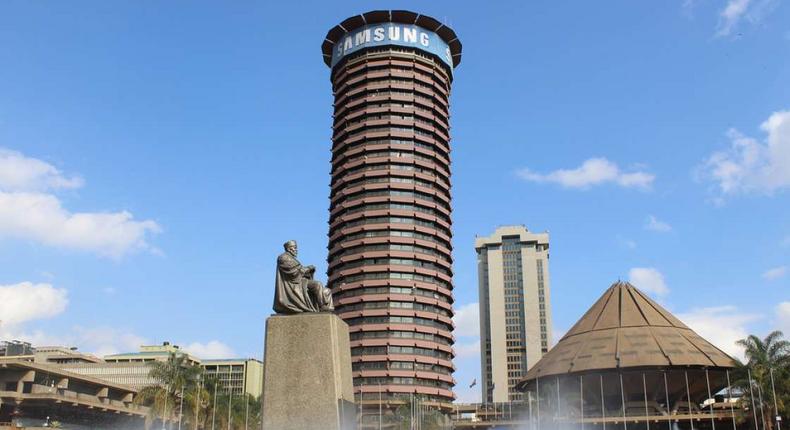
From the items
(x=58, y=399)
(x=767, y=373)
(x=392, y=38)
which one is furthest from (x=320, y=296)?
(x=392, y=38)

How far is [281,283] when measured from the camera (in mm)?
20000

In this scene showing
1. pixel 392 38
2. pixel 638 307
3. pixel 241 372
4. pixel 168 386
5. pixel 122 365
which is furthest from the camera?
pixel 241 372

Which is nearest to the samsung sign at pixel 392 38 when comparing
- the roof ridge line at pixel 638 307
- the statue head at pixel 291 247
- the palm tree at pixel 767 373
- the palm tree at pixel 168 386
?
the roof ridge line at pixel 638 307

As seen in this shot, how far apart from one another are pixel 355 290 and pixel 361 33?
148 feet

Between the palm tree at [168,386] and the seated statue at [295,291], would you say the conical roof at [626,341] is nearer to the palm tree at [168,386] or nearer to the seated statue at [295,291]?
the palm tree at [168,386]

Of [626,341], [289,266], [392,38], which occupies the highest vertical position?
[392,38]

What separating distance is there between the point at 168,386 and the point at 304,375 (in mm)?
62938

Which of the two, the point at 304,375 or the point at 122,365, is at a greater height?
the point at 122,365

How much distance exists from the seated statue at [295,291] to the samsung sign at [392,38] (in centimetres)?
11047

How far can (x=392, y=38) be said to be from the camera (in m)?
127

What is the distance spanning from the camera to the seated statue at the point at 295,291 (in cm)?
1975

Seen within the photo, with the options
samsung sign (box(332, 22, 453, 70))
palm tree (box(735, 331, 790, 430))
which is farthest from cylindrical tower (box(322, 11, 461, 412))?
palm tree (box(735, 331, 790, 430))

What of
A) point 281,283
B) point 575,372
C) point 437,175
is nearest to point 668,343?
point 575,372

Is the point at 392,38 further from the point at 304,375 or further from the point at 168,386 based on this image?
the point at 304,375
